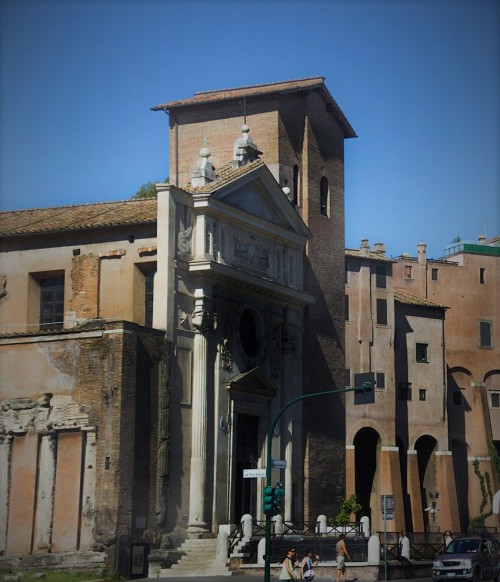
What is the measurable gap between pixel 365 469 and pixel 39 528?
Answer: 2792 cm

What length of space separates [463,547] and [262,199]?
15012 millimetres

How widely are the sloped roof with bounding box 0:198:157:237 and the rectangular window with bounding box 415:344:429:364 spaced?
24793 mm

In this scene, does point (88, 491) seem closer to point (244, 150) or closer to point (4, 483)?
point (4, 483)

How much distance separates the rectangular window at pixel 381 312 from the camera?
6012 cm

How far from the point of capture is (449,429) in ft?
212

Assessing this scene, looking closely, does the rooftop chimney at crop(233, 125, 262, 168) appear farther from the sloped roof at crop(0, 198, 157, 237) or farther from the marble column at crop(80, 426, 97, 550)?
the marble column at crop(80, 426, 97, 550)

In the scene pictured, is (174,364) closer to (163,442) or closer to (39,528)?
(163,442)

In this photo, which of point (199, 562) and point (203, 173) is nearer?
point (199, 562)

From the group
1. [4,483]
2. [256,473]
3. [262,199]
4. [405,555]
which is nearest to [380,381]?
[262,199]

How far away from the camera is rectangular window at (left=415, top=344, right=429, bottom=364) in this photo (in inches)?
2463

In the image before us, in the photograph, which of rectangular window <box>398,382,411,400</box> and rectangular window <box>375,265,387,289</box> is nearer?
rectangular window <box>375,265,387,289</box>

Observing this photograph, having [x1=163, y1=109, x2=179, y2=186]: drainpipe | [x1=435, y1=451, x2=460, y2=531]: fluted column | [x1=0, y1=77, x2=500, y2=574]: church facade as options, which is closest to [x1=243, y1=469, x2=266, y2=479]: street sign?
[x1=0, y1=77, x2=500, y2=574]: church facade

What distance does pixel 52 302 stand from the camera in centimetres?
4009

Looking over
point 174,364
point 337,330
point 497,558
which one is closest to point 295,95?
point 337,330
